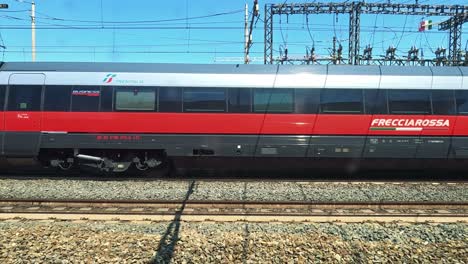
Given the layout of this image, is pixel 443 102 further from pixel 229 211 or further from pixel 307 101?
pixel 229 211

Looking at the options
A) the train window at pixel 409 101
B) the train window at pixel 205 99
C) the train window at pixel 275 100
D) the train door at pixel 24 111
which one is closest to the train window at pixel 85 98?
the train door at pixel 24 111

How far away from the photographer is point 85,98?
37.4ft

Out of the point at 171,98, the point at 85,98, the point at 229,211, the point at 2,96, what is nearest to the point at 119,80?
the point at 85,98

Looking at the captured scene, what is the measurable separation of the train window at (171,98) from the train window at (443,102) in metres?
6.69

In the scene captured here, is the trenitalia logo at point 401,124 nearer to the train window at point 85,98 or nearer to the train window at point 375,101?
the train window at point 375,101

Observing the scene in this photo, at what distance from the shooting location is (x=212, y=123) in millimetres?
11375

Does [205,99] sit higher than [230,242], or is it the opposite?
[205,99]

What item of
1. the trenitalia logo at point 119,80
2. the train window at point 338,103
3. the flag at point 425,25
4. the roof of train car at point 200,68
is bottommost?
the train window at point 338,103

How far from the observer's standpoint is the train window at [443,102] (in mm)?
11570

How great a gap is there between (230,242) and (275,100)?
19.7ft

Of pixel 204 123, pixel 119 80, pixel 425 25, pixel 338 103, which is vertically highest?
pixel 425 25

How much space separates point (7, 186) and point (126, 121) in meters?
3.18

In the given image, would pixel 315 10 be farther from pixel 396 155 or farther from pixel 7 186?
pixel 7 186

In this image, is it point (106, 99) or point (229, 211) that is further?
point (106, 99)
